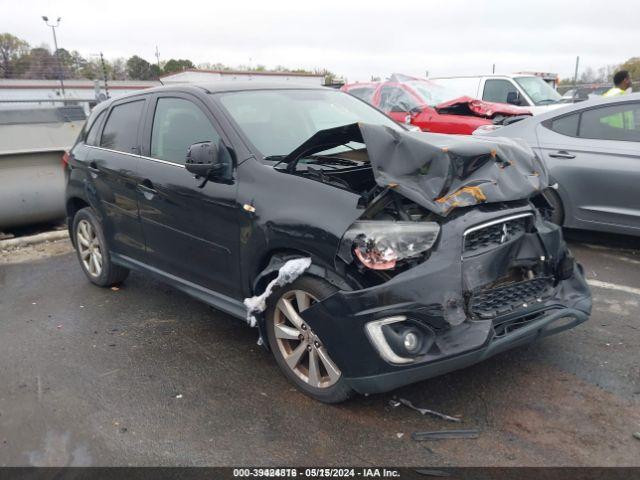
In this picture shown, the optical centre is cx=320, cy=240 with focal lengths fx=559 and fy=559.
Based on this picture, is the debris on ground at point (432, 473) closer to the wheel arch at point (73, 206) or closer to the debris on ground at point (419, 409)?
the debris on ground at point (419, 409)

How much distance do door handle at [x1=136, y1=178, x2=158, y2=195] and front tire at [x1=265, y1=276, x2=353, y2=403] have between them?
4.83 feet

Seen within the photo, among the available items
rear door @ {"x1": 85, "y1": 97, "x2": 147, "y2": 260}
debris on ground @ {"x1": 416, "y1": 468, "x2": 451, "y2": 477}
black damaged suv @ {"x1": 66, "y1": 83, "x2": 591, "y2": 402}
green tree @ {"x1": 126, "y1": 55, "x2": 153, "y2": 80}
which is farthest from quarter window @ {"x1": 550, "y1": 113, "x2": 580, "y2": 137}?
green tree @ {"x1": 126, "y1": 55, "x2": 153, "y2": 80}

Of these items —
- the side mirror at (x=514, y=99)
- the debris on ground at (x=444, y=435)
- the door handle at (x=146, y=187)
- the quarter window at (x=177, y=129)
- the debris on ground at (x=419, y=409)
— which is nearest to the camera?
the debris on ground at (x=444, y=435)

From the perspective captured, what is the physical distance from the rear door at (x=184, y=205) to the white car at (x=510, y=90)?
7941 millimetres

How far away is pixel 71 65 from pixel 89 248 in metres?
62.4

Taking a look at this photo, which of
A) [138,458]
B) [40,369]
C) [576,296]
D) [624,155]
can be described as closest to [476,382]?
[576,296]

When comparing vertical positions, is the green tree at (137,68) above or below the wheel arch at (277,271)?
above

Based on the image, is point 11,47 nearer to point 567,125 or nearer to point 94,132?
point 94,132

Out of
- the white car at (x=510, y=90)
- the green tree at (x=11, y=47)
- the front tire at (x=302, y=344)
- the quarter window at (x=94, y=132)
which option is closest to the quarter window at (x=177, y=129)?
the quarter window at (x=94, y=132)

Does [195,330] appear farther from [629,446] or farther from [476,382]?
[629,446]

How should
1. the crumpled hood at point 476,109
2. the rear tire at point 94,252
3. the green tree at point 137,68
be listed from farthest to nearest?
1. the green tree at point 137,68
2. the crumpled hood at point 476,109
3. the rear tire at point 94,252

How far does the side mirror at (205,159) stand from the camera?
3480 mm

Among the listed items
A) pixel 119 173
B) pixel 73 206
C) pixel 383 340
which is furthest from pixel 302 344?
pixel 73 206

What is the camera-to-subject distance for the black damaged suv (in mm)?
2799
